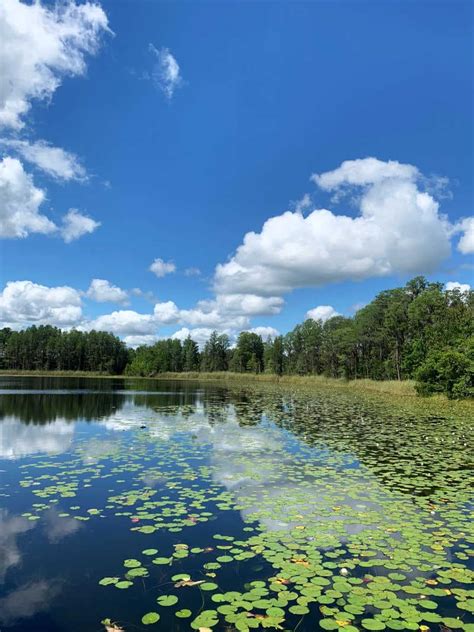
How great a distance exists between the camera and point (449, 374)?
2564 centimetres

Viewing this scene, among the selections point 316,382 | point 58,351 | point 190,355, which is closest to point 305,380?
point 316,382

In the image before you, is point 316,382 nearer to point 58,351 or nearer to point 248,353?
point 248,353

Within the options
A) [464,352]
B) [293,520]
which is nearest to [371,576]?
[293,520]

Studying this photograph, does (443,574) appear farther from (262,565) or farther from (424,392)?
(424,392)

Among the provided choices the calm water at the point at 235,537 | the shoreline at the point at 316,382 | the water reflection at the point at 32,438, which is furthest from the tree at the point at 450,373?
the water reflection at the point at 32,438

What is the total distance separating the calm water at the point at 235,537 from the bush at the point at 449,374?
47.5 feet

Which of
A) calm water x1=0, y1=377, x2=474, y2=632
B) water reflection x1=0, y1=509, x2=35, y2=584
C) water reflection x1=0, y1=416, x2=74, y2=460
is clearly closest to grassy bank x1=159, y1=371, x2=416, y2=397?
calm water x1=0, y1=377, x2=474, y2=632

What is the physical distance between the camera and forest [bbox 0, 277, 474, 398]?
29038mm

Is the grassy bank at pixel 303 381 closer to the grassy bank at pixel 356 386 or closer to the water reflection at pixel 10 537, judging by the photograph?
the grassy bank at pixel 356 386

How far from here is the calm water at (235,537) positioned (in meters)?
3.78

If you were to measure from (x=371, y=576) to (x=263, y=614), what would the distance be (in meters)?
1.35

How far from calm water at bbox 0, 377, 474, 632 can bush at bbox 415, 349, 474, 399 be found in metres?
14.5

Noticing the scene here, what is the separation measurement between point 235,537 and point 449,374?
78.8ft

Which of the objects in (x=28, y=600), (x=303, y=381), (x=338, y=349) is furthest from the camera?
(x=338, y=349)
